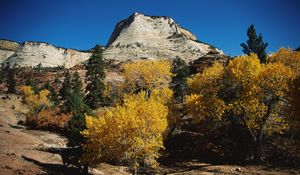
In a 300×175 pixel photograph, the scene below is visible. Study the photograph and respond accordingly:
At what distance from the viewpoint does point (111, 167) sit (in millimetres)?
37281

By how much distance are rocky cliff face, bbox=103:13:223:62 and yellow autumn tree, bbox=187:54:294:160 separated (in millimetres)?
84649

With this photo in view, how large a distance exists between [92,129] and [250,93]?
18609mm

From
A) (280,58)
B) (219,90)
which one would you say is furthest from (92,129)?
(280,58)

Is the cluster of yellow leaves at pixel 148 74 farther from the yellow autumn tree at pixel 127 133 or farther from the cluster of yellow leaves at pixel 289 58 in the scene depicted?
the yellow autumn tree at pixel 127 133

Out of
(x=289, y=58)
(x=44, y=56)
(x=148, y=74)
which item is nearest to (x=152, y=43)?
(x=44, y=56)

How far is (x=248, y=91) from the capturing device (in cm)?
3250

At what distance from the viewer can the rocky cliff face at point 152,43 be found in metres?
138

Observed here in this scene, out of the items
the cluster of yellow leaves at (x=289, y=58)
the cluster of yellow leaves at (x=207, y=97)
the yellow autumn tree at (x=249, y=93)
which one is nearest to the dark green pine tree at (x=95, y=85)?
the cluster of yellow leaves at (x=207, y=97)

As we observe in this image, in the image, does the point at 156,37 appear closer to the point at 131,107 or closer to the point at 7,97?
the point at 7,97

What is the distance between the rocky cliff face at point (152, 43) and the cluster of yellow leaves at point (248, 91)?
278ft

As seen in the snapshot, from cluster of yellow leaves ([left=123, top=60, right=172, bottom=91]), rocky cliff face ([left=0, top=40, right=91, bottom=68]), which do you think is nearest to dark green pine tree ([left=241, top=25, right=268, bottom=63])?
cluster of yellow leaves ([left=123, top=60, right=172, bottom=91])

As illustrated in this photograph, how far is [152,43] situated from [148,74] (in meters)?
115

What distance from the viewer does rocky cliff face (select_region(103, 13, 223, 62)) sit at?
453ft

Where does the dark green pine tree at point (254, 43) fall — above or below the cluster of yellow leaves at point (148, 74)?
above
